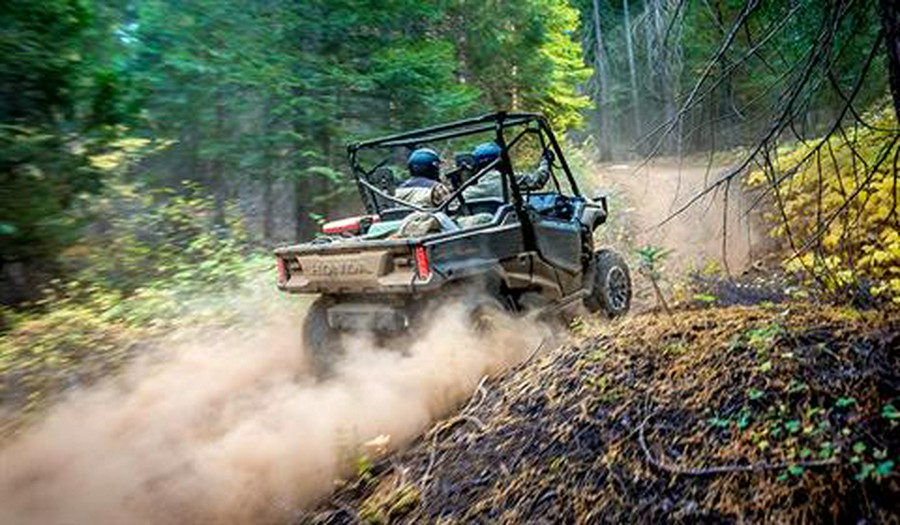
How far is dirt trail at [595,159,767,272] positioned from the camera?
28.4 ft

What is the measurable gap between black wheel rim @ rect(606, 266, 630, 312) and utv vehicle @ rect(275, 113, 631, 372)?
0.04 feet

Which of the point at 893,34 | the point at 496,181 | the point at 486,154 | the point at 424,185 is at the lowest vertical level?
the point at 496,181

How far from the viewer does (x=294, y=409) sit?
457cm

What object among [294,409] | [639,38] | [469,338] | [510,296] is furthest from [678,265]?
[639,38]

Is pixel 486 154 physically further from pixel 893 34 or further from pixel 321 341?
pixel 893 34

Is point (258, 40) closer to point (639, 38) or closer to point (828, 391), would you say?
point (828, 391)

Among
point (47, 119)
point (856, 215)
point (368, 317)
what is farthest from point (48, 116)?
point (856, 215)

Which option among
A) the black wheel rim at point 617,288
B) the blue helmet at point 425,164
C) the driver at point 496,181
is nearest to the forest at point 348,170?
the black wheel rim at point 617,288

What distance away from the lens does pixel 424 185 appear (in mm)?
5812

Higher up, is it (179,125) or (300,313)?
(179,125)

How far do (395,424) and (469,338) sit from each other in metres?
0.97

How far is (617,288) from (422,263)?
3.32 metres

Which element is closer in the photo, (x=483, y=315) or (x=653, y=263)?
(x=483, y=315)

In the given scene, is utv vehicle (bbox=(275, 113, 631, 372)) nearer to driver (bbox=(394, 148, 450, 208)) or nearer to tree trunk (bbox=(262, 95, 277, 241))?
driver (bbox=(394, 148, 450, 208))
